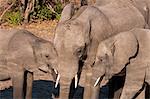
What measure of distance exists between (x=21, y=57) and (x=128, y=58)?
1302mm

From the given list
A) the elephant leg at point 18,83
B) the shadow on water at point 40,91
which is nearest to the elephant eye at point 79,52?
the elephant leg at point 18,83

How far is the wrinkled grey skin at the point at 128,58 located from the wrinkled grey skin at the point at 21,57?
24.9 inches

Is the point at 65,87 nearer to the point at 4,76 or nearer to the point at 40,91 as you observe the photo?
the point at 4,76

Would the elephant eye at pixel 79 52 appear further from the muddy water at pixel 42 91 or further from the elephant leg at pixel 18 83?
the muddy water at pixel 42 91

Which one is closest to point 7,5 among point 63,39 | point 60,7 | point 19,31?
point 60,7

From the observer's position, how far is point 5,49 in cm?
627

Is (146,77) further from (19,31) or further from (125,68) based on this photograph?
(19,31)

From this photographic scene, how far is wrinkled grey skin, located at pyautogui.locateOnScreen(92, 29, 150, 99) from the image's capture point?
5777mm

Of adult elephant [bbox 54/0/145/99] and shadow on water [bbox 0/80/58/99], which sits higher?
adult elephant [bbox 54/0/145/99]

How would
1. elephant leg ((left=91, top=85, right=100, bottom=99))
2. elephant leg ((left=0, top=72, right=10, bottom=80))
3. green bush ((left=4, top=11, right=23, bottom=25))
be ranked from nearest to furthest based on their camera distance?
elephant leg ((left=91, top=85, right=100, bottom=99)) < elephant leg ((left=0, top=72, right=10, bottom=80)) < green bush ((left=4, top=11, right=23, bottom=25))

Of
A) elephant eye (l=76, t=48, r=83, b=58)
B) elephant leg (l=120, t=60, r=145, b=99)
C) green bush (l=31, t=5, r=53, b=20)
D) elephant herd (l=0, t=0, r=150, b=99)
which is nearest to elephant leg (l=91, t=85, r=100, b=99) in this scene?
elephant herd (l=0, t=0, r=150, b=99)

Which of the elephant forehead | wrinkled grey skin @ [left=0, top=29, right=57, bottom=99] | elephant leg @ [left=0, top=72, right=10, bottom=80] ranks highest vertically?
the elephant forehead

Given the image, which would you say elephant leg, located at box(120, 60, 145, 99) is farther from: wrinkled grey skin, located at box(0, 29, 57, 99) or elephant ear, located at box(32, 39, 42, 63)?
elephant ear, located at box(32, 39, 42, 63)

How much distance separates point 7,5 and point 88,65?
7947 millimetres
